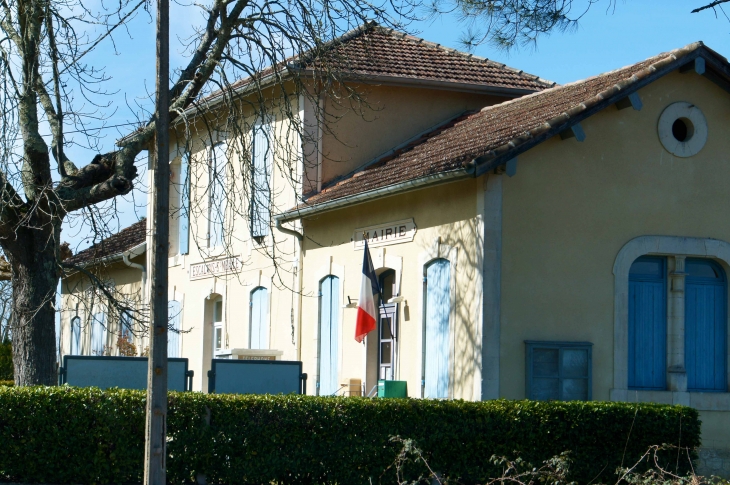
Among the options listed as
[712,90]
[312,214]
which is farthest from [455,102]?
[712,90]

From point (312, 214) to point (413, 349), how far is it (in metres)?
3.08

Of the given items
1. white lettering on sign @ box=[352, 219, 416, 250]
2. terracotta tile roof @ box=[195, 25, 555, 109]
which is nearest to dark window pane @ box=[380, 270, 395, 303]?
white lettering on sign @ box=[352, 219, 416, 250]

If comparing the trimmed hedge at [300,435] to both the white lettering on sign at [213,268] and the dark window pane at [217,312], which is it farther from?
the dark window pane at [217,312]

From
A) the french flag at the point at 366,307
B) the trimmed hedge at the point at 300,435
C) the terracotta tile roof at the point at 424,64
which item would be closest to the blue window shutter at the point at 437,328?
the french flag at the point at 366,307

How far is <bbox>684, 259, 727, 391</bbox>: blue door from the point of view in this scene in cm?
1338

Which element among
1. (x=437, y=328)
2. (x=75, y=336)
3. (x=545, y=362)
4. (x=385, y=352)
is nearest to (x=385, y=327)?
(x=385, y=352)

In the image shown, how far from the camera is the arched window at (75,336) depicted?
26703 mm

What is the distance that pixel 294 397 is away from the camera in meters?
10.5

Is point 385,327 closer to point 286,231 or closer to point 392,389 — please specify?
point 392,389

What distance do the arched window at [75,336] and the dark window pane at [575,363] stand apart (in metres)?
17.2

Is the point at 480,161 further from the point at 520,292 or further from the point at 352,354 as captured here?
the point at 352,354

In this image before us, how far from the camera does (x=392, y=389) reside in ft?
44.8

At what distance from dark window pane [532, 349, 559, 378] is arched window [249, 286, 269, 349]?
649 cm

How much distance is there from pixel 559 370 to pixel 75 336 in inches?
700
